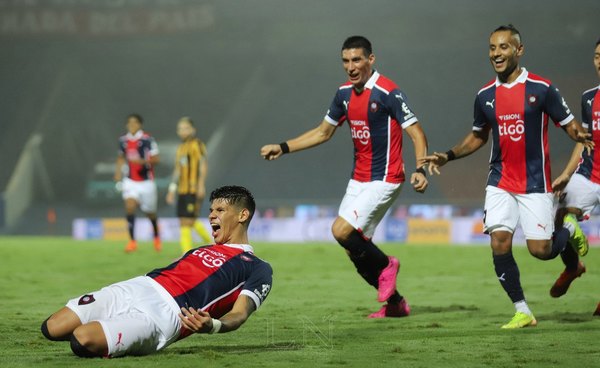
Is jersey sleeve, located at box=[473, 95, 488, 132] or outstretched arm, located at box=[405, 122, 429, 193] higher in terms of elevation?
jersey sleeve, located at box=[473, 95, 488, 132]

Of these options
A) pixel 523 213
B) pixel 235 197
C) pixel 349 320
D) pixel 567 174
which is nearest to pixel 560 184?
pixel 567 174

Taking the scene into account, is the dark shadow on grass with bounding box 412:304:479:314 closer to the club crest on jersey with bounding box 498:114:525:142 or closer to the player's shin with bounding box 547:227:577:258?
the player's shin with bounding box 547:227:577:258

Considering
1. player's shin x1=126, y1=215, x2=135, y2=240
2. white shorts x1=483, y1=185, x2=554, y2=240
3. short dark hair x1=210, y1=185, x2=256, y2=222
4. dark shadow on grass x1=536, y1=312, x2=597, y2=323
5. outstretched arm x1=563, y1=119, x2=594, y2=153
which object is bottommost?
dark shadow on grass x1=536, y1=312, x2=597, y2=323

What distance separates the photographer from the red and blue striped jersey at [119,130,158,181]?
17.3m

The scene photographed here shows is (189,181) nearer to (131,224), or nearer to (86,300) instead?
(131,224)

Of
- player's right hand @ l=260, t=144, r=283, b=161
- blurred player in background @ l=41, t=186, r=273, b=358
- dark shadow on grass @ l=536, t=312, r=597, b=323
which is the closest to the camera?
blurred player in background @ l=41, t=186, r=273, b=358

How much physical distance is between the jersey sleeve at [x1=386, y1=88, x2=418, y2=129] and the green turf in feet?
5.35

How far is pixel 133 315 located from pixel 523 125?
3515 millimetres

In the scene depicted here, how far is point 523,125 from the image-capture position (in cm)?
757

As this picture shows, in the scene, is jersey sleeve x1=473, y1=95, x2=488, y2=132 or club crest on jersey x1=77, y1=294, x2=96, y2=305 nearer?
club crest on jersey x1=77, y1=294, x2=96, y2=305

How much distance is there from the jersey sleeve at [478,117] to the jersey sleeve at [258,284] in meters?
2.61

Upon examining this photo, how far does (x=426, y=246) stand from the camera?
18734 mm

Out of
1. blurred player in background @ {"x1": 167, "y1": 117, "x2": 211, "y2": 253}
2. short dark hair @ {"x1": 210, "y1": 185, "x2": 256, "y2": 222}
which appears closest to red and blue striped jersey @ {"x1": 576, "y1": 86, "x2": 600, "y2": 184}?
short dark hair @ {"x1": 210, "y1": 185, "x2": 256, "y2": 222}

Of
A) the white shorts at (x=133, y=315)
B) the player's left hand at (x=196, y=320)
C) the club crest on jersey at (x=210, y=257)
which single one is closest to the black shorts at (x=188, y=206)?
the club crest on jersey at (x=210, y=257)
